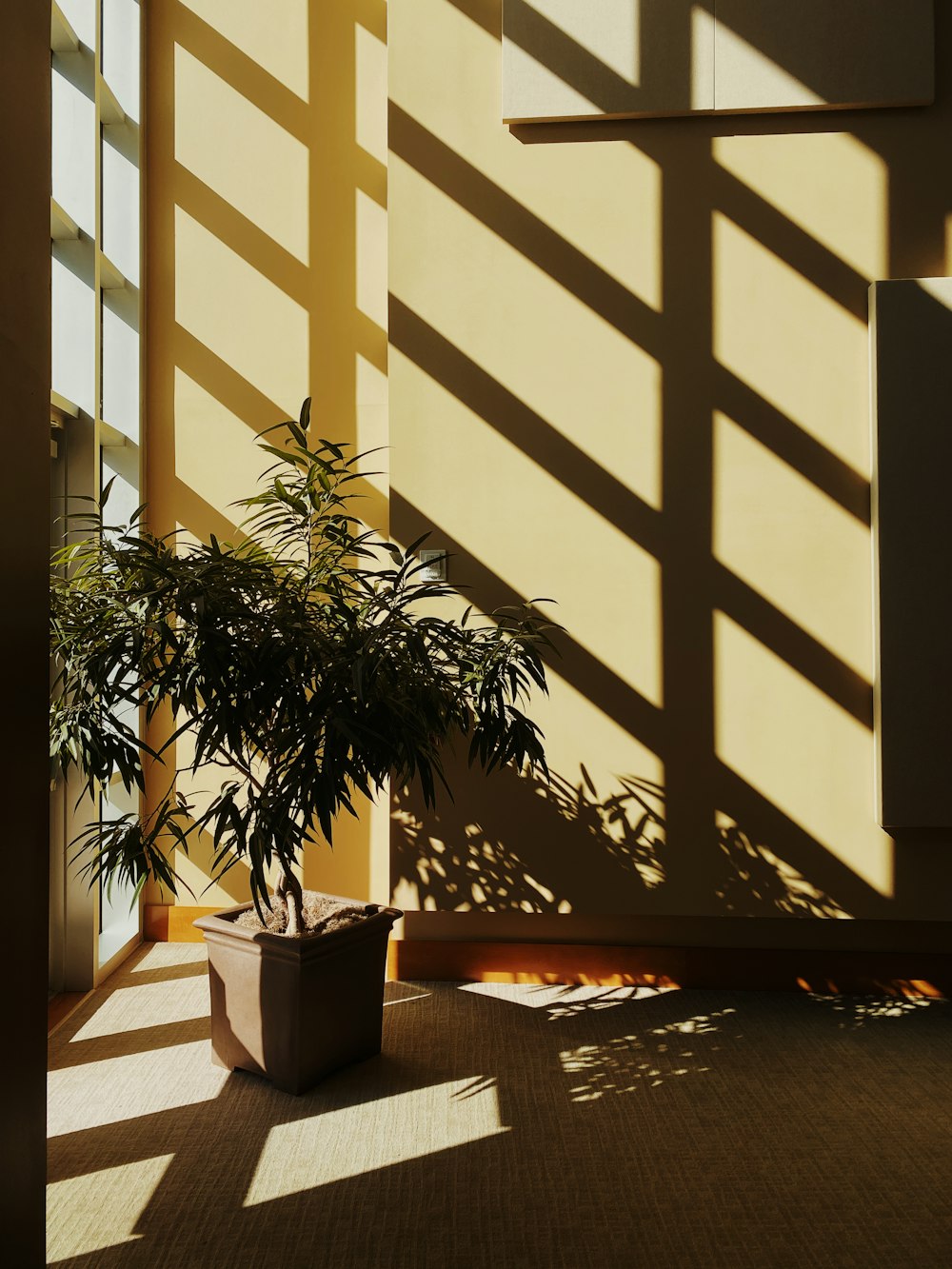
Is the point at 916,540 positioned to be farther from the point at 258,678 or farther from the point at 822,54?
the point at 258,678

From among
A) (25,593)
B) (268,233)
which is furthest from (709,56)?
(25,593)

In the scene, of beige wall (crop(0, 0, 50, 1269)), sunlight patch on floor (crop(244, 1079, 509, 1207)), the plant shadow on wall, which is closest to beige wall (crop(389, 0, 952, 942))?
the plant shadow on wall

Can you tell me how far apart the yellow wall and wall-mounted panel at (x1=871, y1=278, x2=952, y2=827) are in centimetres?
11

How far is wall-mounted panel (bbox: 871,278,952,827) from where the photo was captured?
351 centimetres

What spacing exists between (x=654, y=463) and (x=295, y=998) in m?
2.27

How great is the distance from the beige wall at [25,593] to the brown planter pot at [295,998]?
4.14 feet

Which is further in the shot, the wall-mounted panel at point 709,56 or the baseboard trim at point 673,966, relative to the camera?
the baseboard trim at point 673,966

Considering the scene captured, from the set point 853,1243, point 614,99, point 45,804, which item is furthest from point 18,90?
point 853,1243

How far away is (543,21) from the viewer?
361 cm

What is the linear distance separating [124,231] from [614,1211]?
13.2 feet

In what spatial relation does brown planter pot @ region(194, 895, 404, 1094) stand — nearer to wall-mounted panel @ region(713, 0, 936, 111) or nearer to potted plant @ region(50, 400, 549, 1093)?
potted plant @ region(50, 400, 549, 1093)

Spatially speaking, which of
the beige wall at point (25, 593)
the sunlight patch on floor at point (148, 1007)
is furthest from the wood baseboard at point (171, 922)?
the beige wall at point (25, 593)

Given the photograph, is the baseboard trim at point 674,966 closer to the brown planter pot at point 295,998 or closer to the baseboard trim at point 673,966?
the baseboard trim at point 673,966

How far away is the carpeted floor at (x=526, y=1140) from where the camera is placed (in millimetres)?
2229
